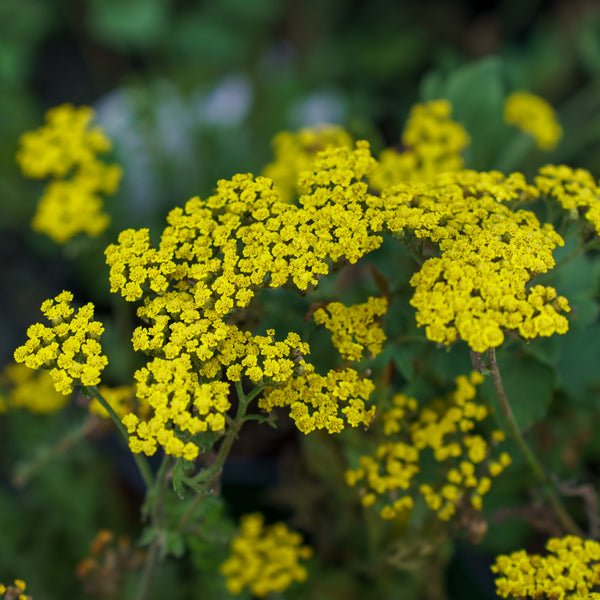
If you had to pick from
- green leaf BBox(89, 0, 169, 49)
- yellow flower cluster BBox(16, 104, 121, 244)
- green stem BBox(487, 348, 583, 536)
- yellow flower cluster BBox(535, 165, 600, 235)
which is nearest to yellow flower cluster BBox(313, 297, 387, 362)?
green stem BBox(487, 348, 583, 536)

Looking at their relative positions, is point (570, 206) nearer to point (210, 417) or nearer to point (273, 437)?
point (210, 417)

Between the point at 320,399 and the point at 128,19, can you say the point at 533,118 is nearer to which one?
the point at 320,399

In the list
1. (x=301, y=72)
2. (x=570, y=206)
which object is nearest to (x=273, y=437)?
(x=570, y=206)

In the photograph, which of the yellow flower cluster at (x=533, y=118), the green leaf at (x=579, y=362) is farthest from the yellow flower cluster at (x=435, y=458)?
the yellow flower cluster at (x=533, y=118)

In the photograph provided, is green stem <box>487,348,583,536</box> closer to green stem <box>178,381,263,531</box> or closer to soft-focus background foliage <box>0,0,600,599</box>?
soft-focus background foliage <box>0,0,600,599</box>

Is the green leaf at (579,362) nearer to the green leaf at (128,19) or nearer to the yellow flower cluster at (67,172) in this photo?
the yellow flower cluster at (67,172)
